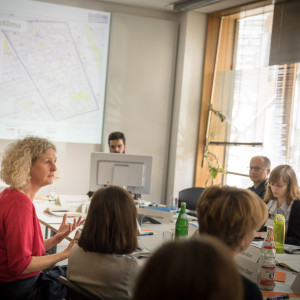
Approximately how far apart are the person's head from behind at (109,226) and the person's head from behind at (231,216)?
0.33 m

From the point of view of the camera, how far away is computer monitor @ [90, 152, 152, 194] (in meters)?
3.71

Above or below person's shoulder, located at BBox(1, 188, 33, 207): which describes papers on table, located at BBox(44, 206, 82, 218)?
below

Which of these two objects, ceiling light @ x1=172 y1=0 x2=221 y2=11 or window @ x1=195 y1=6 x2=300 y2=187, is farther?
ceiling light @ x1=172 y1=0 x2=221 y2=11

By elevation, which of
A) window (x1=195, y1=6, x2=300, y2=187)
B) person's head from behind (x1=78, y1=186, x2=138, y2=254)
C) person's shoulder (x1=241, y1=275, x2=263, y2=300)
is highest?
window (x1=195, y1=6, x2=300, y2=187)

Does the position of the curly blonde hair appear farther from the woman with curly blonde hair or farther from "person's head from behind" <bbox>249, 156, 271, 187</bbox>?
"person's head from behind" <bbox>249, 156, 271, 187</bbox>

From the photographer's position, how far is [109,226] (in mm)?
1890

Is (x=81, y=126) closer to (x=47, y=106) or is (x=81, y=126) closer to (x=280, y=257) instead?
(x=47, y=106)

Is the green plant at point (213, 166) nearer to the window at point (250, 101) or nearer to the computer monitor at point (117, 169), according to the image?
the window at point (250, 101)

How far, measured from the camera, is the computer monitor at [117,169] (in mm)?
3711

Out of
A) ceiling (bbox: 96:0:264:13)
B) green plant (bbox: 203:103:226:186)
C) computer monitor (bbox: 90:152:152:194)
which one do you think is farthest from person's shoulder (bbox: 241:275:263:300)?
ceiling (bbox: 96:0:264:13)

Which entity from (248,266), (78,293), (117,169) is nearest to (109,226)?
(78,293)

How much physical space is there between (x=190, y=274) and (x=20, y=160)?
1753 mm

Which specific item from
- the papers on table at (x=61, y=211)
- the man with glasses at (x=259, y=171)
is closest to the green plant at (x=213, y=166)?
the man with glasses at (x=259, y=171)

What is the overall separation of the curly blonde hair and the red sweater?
0.08 meters
